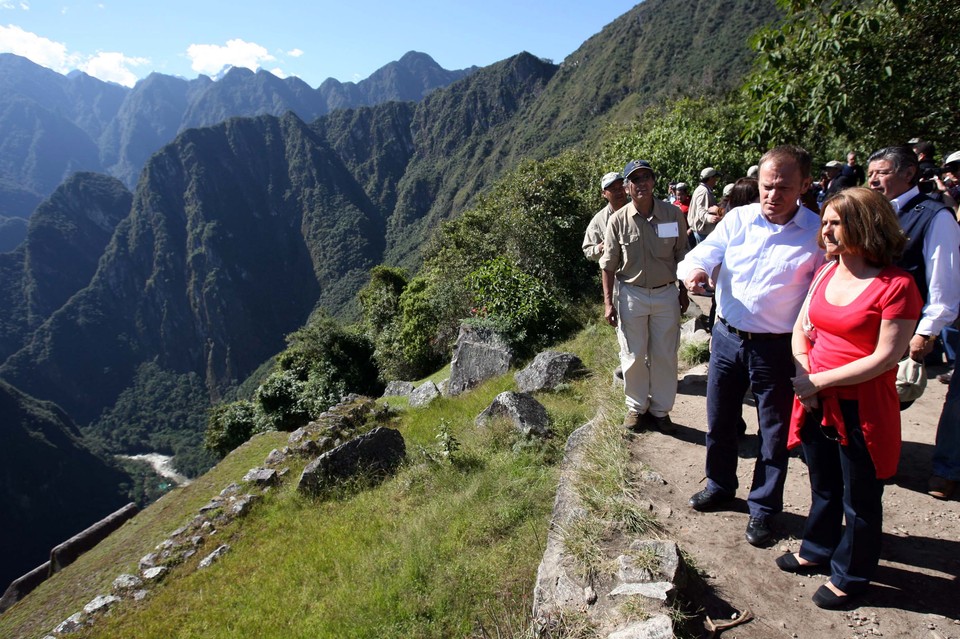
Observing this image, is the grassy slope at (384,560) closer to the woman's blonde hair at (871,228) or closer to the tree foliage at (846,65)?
the woman's blonde hair at (871,228)

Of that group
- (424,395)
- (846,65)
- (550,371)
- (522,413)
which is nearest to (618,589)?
(522,413)

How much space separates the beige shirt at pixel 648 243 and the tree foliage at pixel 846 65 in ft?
5.91

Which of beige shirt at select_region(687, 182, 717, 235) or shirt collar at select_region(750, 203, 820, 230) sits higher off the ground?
beige shirt at select_region(687, 182, 717, 235)

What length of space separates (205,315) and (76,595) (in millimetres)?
146374

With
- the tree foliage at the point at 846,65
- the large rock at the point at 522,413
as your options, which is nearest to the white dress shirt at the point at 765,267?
the tree foliage at the point at 846,65

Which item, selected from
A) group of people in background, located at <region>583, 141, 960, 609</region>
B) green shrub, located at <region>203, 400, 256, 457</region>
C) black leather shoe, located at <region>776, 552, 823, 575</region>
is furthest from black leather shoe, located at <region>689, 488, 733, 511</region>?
green shrub, located at <region>203, 400, 256, 457</region>

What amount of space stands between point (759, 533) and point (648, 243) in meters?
2.19

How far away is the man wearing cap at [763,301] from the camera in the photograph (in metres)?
2.61

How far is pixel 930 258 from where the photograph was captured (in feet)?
8.45

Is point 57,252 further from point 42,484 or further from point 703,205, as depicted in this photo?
point 703,205

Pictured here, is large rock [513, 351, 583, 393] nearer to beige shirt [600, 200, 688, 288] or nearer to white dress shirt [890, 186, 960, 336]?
beige shirt [600, 200, 688, 288]

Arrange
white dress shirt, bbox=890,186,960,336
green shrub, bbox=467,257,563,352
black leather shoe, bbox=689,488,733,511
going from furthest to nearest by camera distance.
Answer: green shrub, bbox=467,257,563,352, black leather shoe, bbox=689,488,733,511, white dress shirt, bbox=890,186,960,336

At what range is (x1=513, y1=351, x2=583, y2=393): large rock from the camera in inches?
281

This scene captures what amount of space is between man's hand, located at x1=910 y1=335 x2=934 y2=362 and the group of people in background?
15 millimetres
